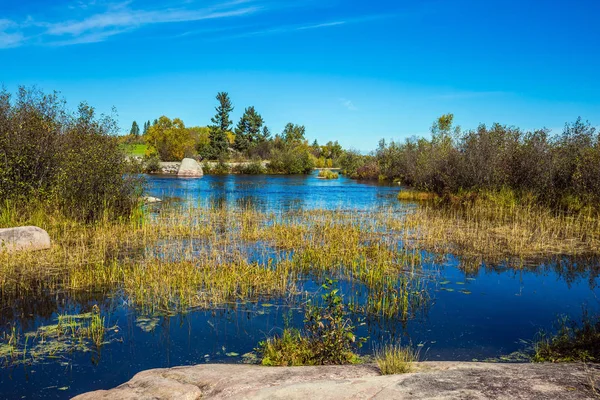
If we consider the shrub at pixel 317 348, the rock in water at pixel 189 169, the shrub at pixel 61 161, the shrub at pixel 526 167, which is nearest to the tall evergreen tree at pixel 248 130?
the rock in water at pixel 189 169

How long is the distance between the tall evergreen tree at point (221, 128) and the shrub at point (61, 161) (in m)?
64.0

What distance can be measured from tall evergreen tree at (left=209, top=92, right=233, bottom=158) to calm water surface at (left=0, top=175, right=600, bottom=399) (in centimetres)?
7505

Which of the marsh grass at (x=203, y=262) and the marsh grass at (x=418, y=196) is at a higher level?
the marsh grass at (x=418, y=196)

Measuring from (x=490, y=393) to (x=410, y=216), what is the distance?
18.6 m

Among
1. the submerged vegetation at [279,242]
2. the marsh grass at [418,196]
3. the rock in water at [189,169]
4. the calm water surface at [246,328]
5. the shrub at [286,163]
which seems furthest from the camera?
the shrub at [286,163]

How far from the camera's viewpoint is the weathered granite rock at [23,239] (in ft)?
42.4

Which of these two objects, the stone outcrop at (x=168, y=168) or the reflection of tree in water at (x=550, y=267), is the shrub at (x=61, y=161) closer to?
the reflection of tree in water at (x=550, y=267)

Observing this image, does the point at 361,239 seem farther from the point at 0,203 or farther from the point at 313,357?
the point at 0,203

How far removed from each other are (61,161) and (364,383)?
55.2 feet

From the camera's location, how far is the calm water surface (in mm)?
6770

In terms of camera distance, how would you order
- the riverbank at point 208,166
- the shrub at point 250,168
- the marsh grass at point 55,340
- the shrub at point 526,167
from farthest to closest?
the shrub at point 250,168 < the riverbank at point 208,166 < the shrub at point 526,167 < the marsh grass at point 55,340

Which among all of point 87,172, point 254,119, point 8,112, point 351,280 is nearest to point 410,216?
point 351,280

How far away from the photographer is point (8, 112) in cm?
1727

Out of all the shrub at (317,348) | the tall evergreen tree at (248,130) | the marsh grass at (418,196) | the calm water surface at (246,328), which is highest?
the tall evergreen tree at (248,130)
